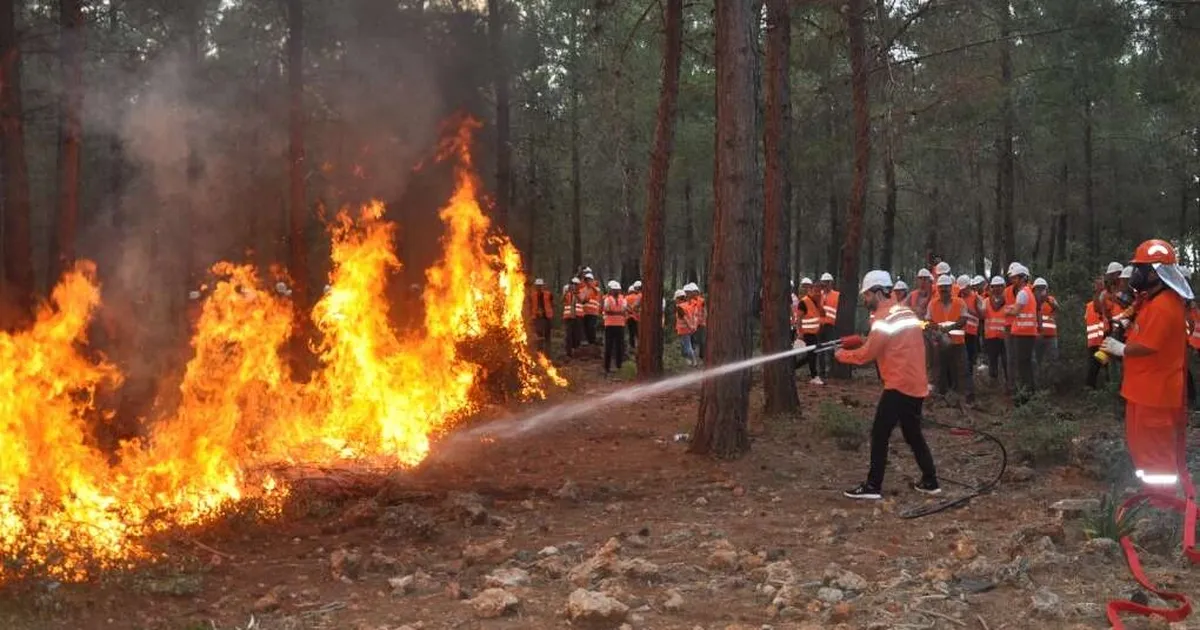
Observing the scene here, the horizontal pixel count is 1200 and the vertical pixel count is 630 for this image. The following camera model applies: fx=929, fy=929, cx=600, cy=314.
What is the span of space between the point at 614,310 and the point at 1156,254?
12.2 meters

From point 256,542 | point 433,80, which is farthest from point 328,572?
point 433,80

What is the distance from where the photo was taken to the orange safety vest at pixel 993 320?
13859mm

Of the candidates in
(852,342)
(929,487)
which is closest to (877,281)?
(852,342)

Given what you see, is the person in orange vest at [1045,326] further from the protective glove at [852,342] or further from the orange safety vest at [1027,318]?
the protective glove at [852,342]

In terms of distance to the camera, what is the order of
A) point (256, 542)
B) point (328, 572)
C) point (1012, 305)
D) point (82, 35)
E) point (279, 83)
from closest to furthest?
point (328, 572) < point (256, 542) < point (82, 35) < point (1012, 305) < point (279, 83)

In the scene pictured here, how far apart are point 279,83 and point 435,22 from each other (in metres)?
4.04

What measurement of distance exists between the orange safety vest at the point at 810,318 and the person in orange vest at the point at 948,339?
2442mm

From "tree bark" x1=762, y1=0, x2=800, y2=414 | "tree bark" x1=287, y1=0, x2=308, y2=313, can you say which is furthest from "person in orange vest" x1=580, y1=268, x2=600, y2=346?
"tree bark" x1=762, y1=0, x2=800, y2=414

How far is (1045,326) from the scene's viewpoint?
14.1 m

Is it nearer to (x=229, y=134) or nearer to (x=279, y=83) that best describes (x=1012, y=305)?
(x=279, y=83)

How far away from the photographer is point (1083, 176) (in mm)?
32031

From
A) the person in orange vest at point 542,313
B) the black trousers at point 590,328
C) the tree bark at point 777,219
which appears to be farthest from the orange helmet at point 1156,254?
the black trousers at point 590,328

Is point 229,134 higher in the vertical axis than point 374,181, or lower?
higher

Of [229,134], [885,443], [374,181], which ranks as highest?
[229,134]
